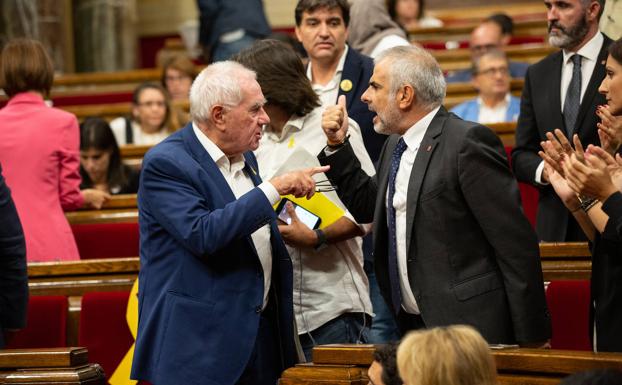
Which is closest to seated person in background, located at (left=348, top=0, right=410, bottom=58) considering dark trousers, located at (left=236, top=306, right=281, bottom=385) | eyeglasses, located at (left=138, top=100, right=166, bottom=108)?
eyeglasses, located at (left=138, top=100, right=166, bottom=108)

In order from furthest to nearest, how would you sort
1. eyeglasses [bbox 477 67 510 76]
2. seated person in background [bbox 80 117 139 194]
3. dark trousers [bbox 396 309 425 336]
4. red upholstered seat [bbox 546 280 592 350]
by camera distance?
eyeglasses [bbox 477 67 510 76] → seated person in background [bbox 80 117 139 194] → red upholstered seat [bbox 546 280 592 350] → dark trousers [bbox 396 309 425 336]

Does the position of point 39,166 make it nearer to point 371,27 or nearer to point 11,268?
point 11,268

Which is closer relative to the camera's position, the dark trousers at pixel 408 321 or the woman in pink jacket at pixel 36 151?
the dark trousers at pixel 408 321

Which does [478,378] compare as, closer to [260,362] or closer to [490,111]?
[260,362]

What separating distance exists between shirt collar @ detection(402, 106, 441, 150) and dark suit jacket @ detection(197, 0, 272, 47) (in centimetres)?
416

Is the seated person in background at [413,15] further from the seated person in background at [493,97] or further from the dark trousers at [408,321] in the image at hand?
the dark trousers at [408,321]

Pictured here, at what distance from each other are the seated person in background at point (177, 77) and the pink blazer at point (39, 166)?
2.74 metres

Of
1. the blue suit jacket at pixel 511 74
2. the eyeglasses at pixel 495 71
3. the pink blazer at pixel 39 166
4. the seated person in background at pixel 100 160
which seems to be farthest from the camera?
the blue suit jacket at pixel 511 74

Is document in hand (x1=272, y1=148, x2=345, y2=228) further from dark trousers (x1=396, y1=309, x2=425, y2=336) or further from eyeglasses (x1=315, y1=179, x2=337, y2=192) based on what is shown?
dark trousers (x1=396, y1=309, x2=425, y2=336)

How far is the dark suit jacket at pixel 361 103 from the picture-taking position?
3.88m

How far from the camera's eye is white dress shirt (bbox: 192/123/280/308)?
10.1 ft

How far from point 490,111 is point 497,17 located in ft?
5.62

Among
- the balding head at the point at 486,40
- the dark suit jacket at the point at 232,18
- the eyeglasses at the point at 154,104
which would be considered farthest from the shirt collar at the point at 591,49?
the dark suit jacket at the point at 232,18

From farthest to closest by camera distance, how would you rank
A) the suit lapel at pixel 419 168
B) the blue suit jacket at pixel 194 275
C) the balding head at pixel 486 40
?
the balding head at pixel 486 40 → the suit lapel at pixel 419 168 → the blue suit jacket at pixel 194 275
